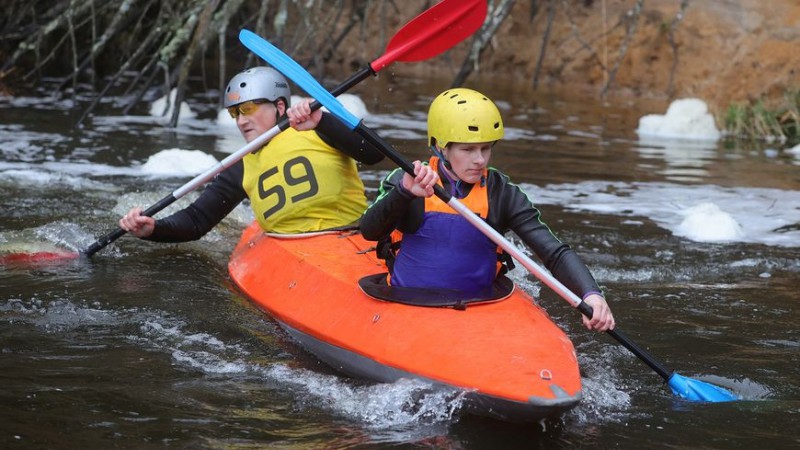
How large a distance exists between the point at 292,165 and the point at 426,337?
1630mm

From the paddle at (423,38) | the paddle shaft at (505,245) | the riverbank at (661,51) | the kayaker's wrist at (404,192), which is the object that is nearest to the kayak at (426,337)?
the paddle shaft at (505,245)

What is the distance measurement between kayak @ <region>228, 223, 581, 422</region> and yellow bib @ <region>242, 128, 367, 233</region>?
233 millimetres

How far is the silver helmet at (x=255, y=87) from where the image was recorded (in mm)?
5188

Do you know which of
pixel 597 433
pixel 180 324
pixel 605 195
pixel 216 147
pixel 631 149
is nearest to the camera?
pixel 597 433

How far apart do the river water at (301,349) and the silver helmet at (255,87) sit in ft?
2.93

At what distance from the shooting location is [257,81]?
17.1 feet

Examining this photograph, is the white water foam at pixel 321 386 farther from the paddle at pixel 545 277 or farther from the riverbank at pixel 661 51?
the riverbank at pixel 661 51

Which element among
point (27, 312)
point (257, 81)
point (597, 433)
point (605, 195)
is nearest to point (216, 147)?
point (605, 195)

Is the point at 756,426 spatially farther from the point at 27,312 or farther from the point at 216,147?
the point at 216,147

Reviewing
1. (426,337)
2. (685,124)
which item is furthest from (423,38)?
(685,124)

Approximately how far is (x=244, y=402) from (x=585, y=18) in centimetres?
1033

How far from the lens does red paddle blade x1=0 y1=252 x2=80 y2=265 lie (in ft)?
17.9

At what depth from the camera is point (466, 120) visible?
3865 mm

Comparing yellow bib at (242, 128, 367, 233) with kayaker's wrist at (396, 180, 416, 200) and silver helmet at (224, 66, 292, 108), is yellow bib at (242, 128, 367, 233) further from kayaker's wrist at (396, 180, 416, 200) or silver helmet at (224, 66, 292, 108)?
kayaker's wrist at (396, 180, 416, 200)
